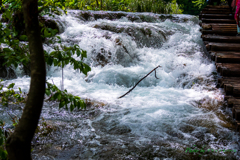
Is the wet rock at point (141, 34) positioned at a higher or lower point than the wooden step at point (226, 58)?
higher

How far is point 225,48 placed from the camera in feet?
16.6

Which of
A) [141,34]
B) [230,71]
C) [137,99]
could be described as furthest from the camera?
[141,34]

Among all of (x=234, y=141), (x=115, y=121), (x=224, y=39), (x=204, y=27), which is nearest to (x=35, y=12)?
A: (x=115, y=121)

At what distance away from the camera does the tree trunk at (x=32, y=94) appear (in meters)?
1.05

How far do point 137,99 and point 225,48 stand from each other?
246 cm

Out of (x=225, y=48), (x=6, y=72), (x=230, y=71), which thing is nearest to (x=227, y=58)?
(x=230, y=71)

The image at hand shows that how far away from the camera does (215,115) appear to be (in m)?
3.66

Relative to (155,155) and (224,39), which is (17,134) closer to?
(155,155)

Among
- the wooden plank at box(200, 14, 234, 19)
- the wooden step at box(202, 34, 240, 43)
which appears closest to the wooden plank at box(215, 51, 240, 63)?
the wooden step at box(202, 34, 240, 43)

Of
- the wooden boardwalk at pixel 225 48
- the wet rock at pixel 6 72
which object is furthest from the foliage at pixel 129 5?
the wet rock at pixel 6 72

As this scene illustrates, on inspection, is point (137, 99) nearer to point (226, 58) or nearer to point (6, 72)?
point (226, 58)

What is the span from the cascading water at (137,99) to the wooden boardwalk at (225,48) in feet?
1.52

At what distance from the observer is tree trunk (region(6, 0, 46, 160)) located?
1.05 m

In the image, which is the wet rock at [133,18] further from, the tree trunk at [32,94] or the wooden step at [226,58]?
the tree trunk at [32,94]
